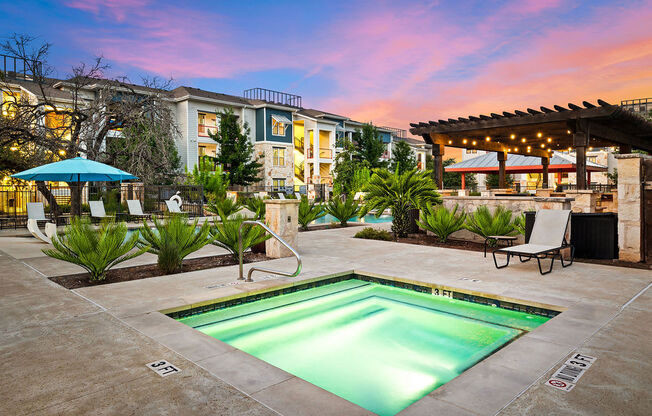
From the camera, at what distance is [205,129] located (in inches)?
1208

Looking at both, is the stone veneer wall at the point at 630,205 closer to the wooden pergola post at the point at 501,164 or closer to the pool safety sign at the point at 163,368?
the pool safety sign at the point at 163,368

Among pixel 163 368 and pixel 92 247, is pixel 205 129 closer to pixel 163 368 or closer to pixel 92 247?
pixel 92 247

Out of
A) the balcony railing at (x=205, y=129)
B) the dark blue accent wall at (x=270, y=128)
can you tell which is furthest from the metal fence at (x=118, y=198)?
the dark blue accent wall at (x=270, y=128)

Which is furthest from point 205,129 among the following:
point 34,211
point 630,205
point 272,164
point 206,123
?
point 630,205

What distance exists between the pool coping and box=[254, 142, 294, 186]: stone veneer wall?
29.3 m

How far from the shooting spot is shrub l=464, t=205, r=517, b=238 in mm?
9055

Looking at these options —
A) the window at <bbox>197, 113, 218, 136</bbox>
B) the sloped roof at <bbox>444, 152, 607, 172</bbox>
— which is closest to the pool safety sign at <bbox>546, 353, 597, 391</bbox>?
the sloped roof at <bbox>444, 152, 607, 172</bbox>

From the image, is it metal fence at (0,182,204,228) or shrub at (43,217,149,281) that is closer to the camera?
shrub at (43,217,149,281)

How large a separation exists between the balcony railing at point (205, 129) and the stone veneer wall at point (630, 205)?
89.7 feet

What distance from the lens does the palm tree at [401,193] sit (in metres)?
10.5

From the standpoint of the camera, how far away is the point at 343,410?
2445 millimetres

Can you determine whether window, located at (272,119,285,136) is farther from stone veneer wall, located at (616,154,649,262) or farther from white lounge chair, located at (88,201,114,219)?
stone veneer wall, located at (616,154,649,262)

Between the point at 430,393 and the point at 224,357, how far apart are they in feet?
5.31

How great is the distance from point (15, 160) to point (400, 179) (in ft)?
52.9
